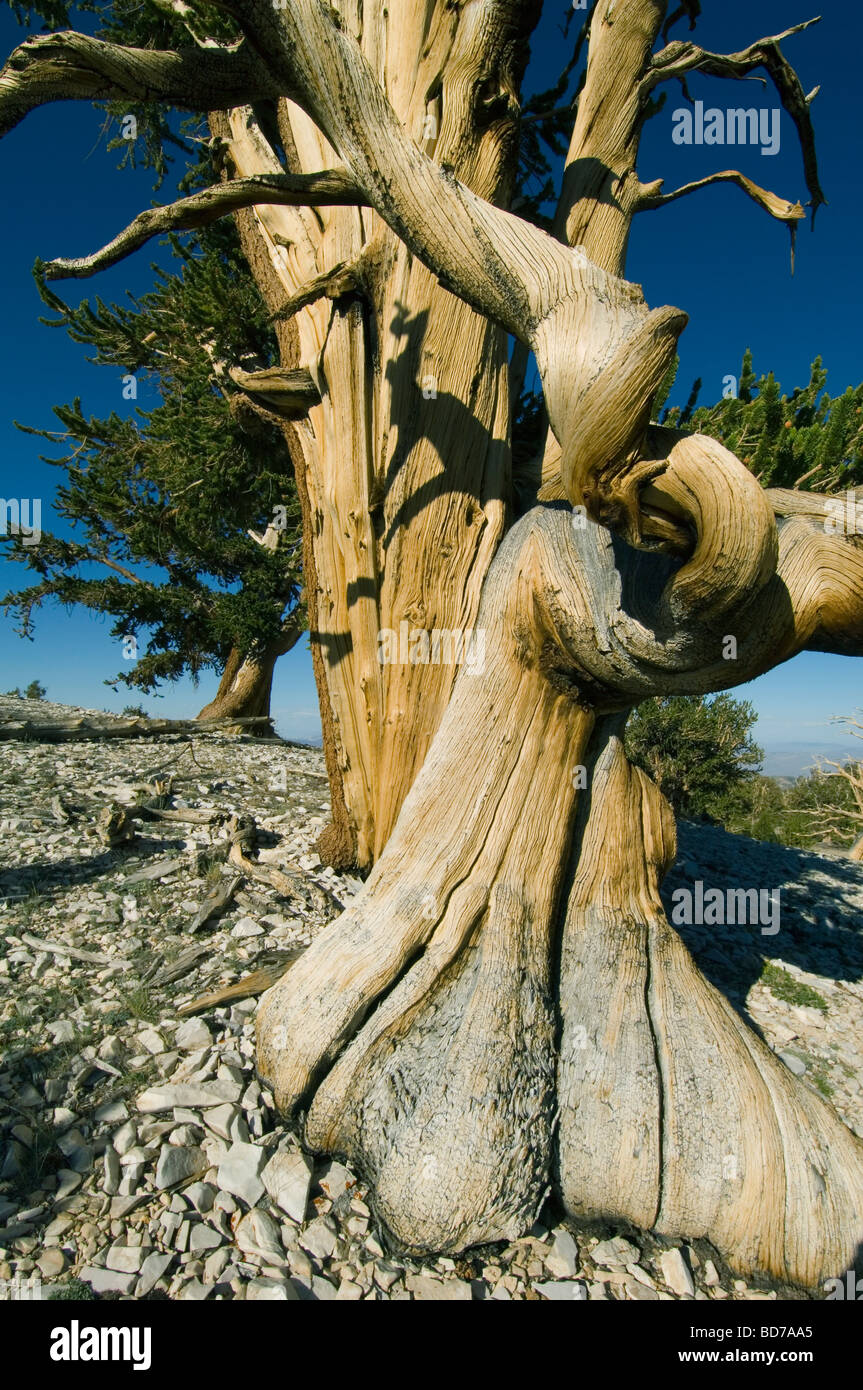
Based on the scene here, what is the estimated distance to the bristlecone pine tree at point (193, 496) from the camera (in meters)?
7.07

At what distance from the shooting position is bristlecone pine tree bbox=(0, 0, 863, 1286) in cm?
233

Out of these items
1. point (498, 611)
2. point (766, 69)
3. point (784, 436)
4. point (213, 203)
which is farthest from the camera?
point (784, 436)

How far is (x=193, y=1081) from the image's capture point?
298 cm

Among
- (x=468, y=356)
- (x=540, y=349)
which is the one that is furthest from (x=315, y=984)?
(x=468, y=356)

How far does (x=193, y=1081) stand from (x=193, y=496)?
21.8 feet

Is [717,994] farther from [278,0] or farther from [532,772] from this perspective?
[278,0]

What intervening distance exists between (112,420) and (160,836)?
686 centimetres

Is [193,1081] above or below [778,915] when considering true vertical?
above

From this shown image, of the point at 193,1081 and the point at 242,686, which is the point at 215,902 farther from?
the point at 242,686

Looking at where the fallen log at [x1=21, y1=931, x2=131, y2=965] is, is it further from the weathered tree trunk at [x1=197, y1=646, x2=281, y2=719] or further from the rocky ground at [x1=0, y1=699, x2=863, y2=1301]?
the weathered tree trunk at [x1=197, y1=646, x2=281, y2=719]

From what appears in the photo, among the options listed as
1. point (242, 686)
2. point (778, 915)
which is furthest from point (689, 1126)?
point (242, 686)

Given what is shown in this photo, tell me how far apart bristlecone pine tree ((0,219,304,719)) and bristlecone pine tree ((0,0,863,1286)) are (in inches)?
53.8

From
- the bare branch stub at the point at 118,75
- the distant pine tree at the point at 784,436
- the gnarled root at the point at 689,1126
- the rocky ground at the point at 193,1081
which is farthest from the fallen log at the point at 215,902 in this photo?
the distant pine tree at the point at 784,436

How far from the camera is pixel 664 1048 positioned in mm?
3082
